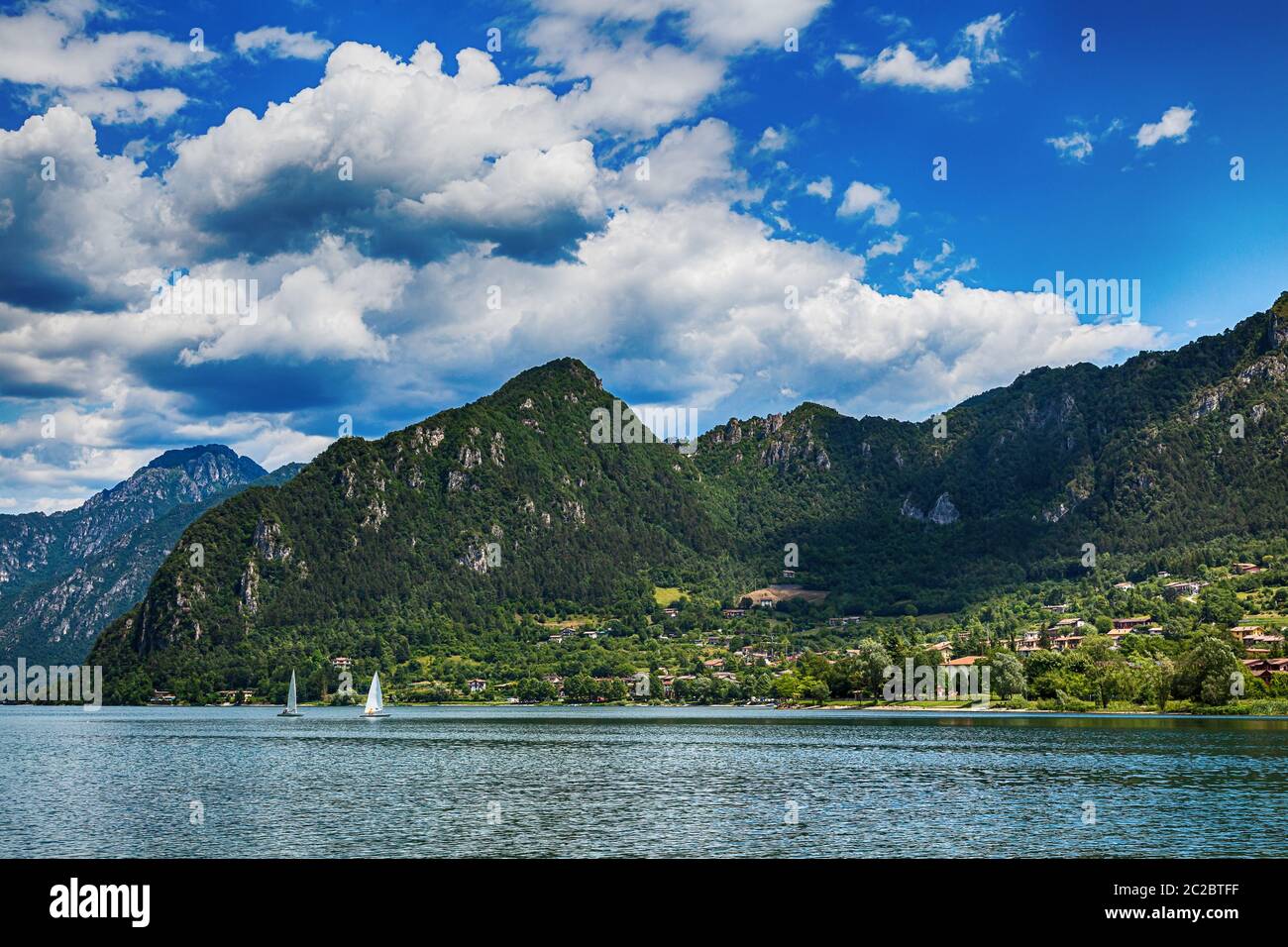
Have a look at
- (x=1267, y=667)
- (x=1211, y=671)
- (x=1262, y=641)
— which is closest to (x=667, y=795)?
(x=1211, y=671)

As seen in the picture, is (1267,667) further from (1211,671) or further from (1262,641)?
(1262,641)

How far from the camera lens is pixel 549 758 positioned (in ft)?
333

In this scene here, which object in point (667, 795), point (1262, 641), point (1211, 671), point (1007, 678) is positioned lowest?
point (1007, 678)

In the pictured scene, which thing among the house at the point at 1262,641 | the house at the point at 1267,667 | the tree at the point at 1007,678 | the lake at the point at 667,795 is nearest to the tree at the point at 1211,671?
the house at the point at 1267,667

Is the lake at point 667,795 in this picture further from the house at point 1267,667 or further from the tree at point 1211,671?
the house at point 1267,667

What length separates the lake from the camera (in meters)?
51.0

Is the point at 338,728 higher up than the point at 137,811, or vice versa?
the point at 137,811

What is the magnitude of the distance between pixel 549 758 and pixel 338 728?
83306mm

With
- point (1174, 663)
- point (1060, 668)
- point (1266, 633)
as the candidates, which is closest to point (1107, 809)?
point (1174, 663)

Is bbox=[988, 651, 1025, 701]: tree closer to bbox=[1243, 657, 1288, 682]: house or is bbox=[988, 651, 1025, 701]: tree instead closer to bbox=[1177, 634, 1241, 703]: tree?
bbox=[1177, 634, 1241, 703]: tree

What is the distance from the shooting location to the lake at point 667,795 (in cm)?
5103

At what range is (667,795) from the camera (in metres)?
69.9

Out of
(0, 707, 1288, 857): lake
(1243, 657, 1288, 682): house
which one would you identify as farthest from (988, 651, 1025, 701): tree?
(0, 707, 1288, 857): lake
